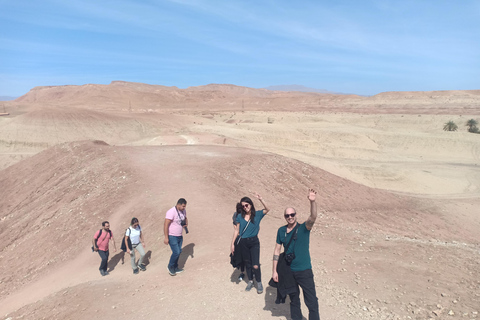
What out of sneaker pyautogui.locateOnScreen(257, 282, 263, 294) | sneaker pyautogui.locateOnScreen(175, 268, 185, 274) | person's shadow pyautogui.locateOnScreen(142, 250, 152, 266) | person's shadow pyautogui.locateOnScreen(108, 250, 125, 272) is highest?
sneaker pyautogui.locateOnScreen(257, 282, 263, 294)

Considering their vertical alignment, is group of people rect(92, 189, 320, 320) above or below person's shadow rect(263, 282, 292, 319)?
above

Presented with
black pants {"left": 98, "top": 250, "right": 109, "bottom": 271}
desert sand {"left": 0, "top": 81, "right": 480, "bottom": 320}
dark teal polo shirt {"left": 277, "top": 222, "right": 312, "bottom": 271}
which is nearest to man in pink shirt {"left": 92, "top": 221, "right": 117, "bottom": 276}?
black pants {"left": 98, "top": 250, "right": 109, "bottom": 271}

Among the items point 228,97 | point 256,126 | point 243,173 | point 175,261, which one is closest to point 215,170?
point 243,173

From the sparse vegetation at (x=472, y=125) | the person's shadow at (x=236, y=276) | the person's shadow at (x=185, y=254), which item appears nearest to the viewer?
the person's shadow at (x=236, y=276)

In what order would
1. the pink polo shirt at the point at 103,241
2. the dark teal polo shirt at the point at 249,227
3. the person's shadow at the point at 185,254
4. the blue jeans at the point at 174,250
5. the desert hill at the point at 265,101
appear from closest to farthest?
the dark teal polo shirt at the point at 249,227
the blue jeans at the point at 174,250
the person's shadow at the point at 185,254
the pink polo shirt at the point at 103,241
the desert hill at the point at 265,101

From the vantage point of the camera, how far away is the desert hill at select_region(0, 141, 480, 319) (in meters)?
5.25

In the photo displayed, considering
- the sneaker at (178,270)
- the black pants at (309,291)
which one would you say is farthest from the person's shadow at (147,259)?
the black pants at (309,291)

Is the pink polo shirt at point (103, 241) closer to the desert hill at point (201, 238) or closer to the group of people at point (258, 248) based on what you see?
the group of people at point (258, 248)

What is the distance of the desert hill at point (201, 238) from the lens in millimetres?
5250

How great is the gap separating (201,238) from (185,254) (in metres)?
0.70

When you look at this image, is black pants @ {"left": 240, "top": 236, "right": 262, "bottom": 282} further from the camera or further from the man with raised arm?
the camera

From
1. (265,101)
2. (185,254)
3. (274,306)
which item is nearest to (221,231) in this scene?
(185,254)

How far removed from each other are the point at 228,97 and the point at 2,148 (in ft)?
309

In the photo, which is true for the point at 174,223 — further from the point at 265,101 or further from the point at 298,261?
the point at 265,101
